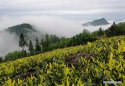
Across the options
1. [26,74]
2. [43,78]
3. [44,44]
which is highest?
[43,78]

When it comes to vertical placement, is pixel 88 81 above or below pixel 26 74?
above

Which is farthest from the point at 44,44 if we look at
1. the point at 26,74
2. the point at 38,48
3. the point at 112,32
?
the point at 26,74

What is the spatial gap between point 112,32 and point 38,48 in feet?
146

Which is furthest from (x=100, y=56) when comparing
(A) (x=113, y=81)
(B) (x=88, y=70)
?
(A) (x=113, y=81)

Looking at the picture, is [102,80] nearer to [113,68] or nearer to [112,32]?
[113,68]

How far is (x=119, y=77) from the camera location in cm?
709

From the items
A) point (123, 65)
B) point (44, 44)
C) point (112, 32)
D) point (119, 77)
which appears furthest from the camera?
point (44, 44)

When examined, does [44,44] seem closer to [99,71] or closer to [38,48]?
[38,48]

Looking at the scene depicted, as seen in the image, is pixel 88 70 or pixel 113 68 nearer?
pixel 113 68

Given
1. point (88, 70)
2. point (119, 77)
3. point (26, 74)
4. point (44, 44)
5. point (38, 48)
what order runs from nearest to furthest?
point (119, 77), point (88, 70), point (26, 74), point (38, 48), point (44, 44)

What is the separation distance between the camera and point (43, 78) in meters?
8.46

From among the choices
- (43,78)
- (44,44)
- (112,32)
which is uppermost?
(43,78)

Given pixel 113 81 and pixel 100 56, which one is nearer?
pixel 113 81

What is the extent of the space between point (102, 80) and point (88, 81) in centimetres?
33
